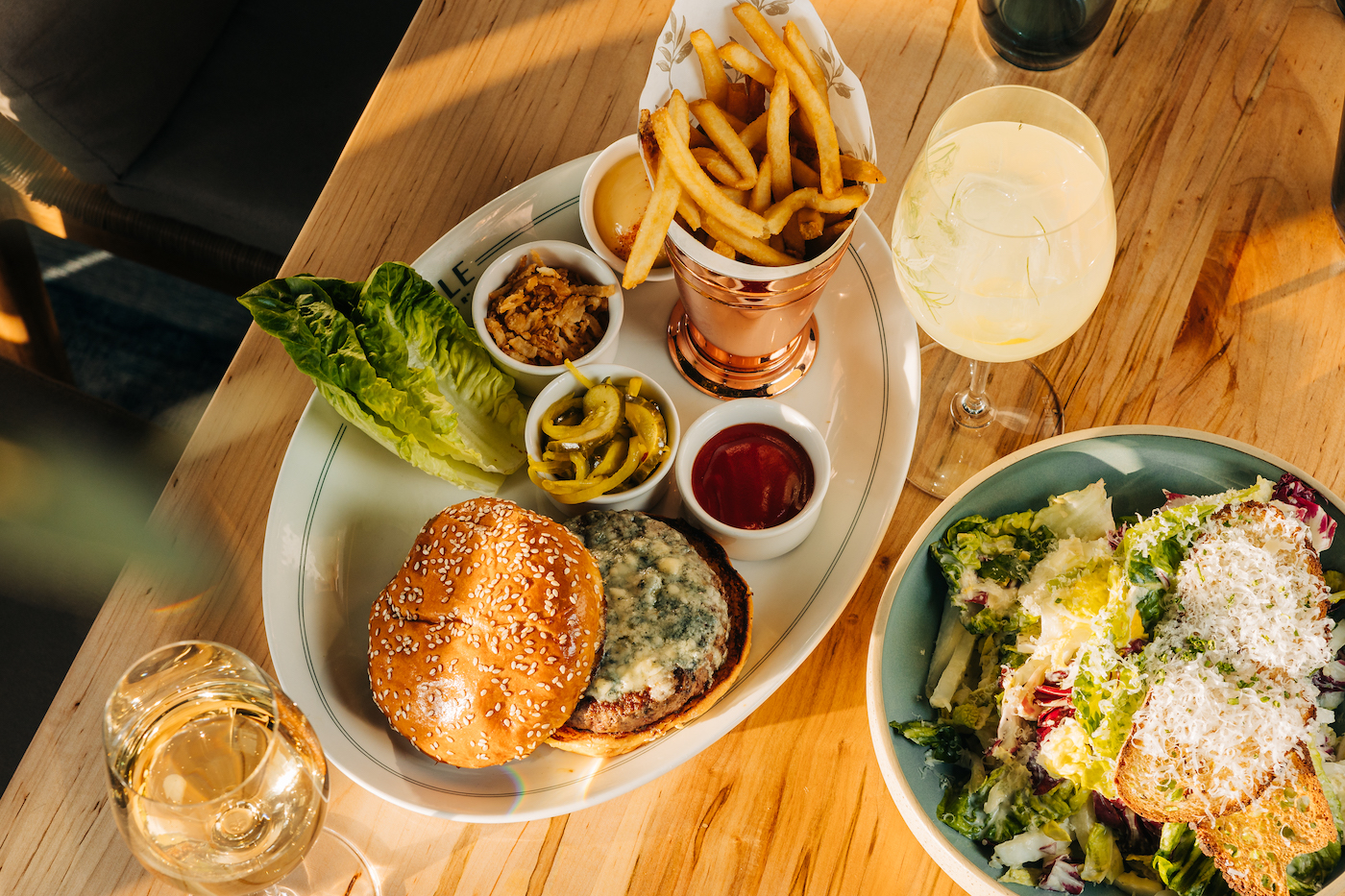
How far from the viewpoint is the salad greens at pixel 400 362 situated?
1.58m

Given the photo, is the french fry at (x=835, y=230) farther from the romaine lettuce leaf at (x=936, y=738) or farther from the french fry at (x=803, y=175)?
the romaine lettuce leaf at (x=936, y=738)

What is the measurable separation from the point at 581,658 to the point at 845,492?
587 mm

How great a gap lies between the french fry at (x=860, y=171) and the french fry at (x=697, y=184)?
0.57ft

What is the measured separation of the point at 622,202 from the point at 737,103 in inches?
11.3

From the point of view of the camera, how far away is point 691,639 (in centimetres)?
146

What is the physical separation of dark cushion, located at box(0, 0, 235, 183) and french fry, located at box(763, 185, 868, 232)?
2.03 meters

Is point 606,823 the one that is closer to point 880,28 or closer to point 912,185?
point 912,185

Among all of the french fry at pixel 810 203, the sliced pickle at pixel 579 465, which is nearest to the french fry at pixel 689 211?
the french fry at pixel 810 203

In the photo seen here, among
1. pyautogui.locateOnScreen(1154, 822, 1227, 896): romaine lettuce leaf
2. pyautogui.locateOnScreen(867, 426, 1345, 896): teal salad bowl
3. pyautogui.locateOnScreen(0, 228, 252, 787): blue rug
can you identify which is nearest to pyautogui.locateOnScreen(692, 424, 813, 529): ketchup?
pyautogui.locateOnScreen(867, 426, 1345, 896): teal salad bowl

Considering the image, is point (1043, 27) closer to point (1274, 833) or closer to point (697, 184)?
point (697, 184)

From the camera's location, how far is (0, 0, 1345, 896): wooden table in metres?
1.52

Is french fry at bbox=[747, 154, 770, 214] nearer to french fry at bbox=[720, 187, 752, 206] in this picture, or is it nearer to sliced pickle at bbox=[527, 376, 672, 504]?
french fry at bbox=[720, 187, 752, 206]

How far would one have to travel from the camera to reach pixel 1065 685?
137 centimetres

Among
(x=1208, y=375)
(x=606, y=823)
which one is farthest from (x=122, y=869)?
(x=1208, y=375)
